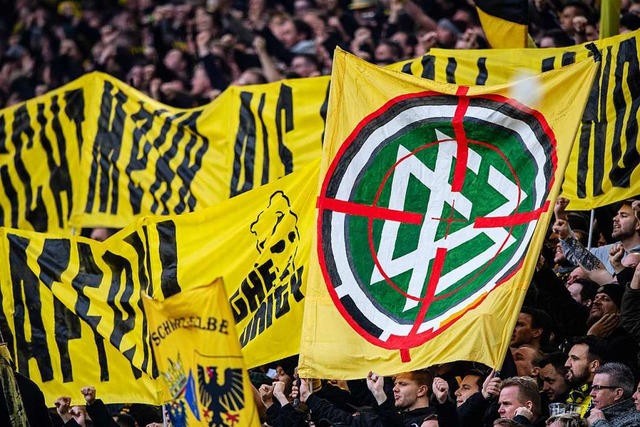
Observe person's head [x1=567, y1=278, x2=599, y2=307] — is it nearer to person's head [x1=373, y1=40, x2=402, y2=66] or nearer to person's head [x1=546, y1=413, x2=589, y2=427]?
person's head [x1=546, y1=413, x2=589, y2=427]

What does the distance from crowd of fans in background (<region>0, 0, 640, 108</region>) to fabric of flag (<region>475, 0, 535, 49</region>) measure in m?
1.13

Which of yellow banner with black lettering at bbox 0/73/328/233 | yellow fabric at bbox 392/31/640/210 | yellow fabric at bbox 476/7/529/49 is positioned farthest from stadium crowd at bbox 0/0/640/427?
yellow banner with black lettering at bbox 0/73/328/233

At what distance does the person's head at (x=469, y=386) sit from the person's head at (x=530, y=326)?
1.49 ft

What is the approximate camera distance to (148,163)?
40.2 ft

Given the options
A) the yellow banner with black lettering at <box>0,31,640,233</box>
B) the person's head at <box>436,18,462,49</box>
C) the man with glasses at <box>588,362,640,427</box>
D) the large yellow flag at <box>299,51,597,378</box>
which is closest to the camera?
the man with glasses at <box>588,362,640,427</box>

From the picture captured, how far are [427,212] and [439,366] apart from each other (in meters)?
1.22

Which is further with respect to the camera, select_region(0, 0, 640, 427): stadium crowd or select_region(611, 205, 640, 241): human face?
select_region(611, 205, 640, 241): human face

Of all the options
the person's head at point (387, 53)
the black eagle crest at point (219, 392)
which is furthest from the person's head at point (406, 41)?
the black eagle crest at point (219, 392)

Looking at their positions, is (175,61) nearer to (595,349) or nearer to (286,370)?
(286,370)

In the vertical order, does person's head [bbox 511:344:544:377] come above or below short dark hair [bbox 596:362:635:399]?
below

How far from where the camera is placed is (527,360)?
28.7 feet

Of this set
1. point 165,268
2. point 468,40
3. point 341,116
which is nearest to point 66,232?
point 165,268

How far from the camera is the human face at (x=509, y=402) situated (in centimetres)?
796

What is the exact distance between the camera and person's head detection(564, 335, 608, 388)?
8.34 meters
